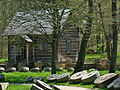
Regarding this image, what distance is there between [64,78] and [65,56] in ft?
49.4

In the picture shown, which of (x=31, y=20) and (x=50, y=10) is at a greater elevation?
(x=50, y=10)

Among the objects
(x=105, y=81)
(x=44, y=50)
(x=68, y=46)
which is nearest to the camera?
(x=105, y=81)

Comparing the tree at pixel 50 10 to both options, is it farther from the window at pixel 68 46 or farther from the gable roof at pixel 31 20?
the window at pixel 68 46

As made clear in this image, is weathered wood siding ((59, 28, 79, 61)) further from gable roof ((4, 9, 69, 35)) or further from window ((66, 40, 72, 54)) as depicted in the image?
gable roof ((4, 9, 69, 35))

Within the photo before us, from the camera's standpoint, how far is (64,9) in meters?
15.7

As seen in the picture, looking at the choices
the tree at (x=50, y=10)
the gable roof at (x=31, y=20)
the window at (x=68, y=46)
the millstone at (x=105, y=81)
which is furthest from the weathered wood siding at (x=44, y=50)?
the millstone at (x=105, y=81)

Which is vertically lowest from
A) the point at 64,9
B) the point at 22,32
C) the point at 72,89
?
the point at 72,89

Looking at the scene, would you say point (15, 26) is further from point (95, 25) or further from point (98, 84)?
point (98, 84)

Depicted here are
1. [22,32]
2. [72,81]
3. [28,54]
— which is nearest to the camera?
[72,81]

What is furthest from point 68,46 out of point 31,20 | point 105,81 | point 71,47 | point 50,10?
point 105,81

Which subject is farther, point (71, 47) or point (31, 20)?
point (71, 47)

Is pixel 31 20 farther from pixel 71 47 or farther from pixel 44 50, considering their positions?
pixel 71 47

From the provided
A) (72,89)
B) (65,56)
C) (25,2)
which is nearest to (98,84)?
(72,89)

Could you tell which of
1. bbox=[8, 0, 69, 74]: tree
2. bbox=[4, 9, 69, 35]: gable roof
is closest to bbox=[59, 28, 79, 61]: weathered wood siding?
bbox=[4, 9, 69, 35]: gable roof
